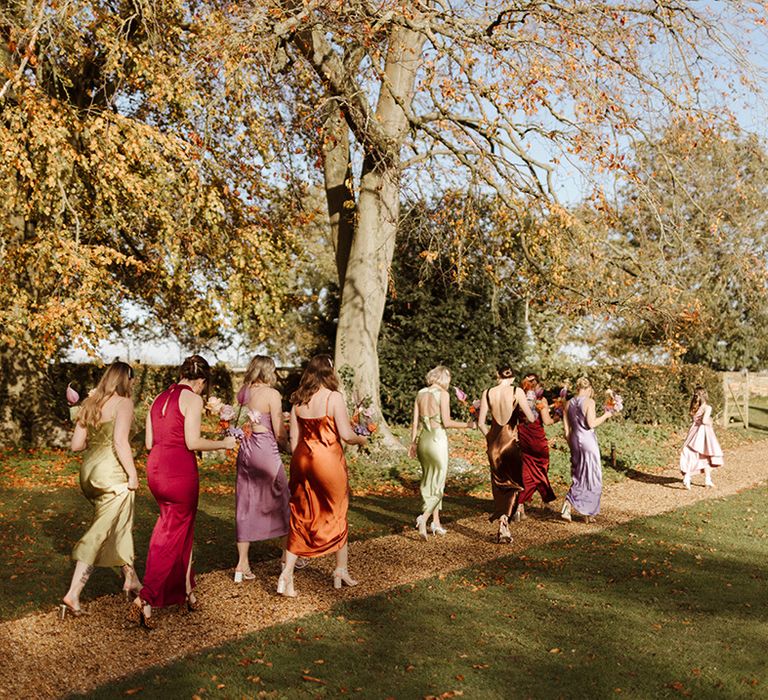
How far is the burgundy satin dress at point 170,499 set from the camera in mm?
6480

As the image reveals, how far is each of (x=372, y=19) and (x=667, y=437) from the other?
13664 millimetres

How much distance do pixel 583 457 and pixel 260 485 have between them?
5325mm

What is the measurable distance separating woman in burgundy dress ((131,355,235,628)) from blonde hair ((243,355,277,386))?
3.81 ft

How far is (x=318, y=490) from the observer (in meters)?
7.28

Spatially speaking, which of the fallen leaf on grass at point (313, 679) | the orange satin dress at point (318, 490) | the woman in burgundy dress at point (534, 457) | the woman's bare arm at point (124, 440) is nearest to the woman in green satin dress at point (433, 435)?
the woman in burgundy dress at point (534, 457)

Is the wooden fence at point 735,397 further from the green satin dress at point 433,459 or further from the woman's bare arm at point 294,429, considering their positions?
the woman's bare arm at point 294,429

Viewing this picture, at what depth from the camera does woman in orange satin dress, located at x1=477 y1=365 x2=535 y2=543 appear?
9812mm

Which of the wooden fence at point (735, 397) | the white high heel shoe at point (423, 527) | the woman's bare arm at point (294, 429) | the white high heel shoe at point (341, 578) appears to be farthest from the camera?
the wooden fence at point (735, 397)

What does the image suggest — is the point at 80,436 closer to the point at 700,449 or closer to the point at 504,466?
the point at 504,466

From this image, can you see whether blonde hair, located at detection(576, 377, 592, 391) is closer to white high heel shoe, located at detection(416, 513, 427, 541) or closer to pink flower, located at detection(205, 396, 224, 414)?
white high heel shoe, located at detection(416, 513, 427, 541)

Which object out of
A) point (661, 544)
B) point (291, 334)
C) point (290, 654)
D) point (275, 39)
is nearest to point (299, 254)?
point (275, 39)

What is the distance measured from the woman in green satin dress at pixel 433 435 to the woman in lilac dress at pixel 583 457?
8.00 ft

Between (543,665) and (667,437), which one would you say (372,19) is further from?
(667,437)

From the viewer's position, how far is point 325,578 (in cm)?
788
